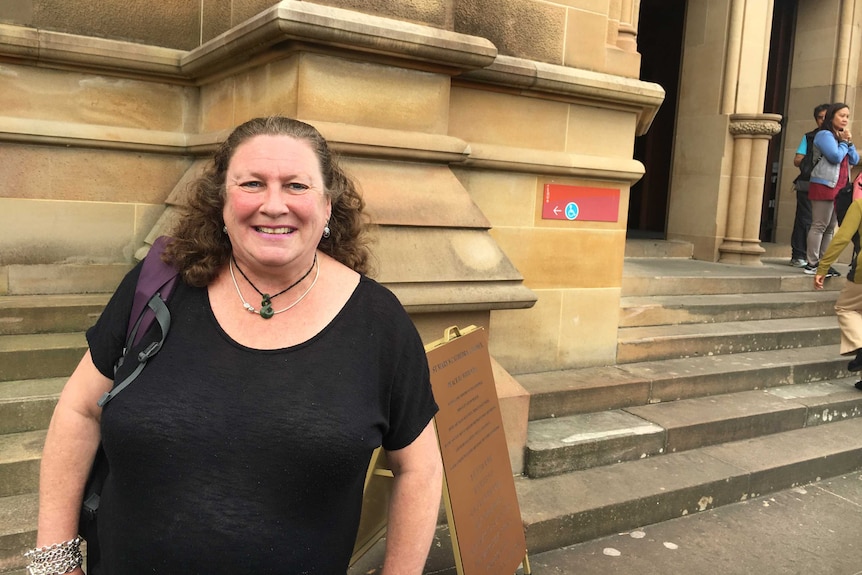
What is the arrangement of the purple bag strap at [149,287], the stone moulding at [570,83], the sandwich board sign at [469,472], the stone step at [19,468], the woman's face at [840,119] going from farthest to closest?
the woman's face at [840,119]
the stone moulding at [570,83]
the stone step at [19,468]
the sandwich board sign at [469,472]
the purple bag strap at [149,287]

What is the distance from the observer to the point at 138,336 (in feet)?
5.23

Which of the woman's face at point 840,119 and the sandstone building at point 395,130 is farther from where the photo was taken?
the woman's face at point 840,119

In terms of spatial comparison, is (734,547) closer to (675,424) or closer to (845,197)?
(675,424)

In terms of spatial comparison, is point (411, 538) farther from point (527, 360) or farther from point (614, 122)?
point (614, 122)

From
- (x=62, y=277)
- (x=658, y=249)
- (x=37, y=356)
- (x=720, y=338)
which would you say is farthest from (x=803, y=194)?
(x=37, y=356)

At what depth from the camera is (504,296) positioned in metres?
3.42

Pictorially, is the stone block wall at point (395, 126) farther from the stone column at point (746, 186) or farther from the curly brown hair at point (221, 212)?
the stone column at point (746, 186)

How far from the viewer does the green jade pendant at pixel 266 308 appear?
1.64 metres

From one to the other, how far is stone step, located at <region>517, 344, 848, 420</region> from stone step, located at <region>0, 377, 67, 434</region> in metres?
2.27

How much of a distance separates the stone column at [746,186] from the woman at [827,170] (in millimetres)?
562

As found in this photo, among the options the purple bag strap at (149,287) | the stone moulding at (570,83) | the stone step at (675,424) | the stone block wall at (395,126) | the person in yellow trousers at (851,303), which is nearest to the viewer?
the purple bag strap at (149,287)

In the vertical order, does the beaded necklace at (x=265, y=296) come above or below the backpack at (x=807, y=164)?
below

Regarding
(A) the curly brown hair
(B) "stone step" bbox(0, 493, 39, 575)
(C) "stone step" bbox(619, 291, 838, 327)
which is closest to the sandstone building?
(C) "stone step" bbox(619, 291, 838, 327)

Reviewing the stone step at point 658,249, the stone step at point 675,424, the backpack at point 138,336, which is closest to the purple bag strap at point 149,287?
the backpack at point 138,336
